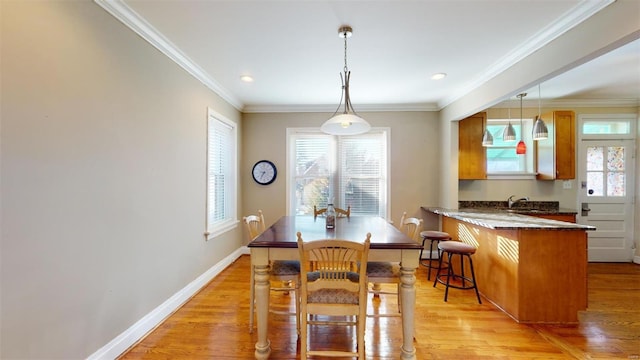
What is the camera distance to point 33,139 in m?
1.40

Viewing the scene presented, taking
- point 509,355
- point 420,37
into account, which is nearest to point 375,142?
point 420,37

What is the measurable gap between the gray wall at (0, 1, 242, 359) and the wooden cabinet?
3836mm

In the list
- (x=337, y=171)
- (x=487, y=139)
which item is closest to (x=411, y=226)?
(x=487, y=139)

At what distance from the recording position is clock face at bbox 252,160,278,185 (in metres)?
4.52

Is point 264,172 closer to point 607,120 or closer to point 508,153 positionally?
→ point 508,153

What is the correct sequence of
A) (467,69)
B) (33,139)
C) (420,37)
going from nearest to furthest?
(33,139)
(420,37)
(467,69)

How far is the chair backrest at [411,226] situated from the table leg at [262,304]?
56.7 inches

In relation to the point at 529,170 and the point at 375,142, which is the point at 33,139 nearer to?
the point at 375,142

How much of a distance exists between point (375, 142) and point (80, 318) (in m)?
4.08

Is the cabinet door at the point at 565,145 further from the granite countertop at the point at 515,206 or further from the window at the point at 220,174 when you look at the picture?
the window at the point at 220,174

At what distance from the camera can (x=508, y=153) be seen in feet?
13.7

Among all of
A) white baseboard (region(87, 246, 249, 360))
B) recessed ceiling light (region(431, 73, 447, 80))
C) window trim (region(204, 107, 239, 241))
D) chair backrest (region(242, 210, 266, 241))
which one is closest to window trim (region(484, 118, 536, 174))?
recessed ceiling light (region(431, 73, 447, 80))

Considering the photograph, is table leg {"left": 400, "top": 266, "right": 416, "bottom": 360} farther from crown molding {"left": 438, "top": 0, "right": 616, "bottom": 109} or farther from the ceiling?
crown molding {"left": 438, "top": 0, "right": 616, "bottom": 109}

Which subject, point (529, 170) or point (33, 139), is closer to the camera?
point (33, 139)
